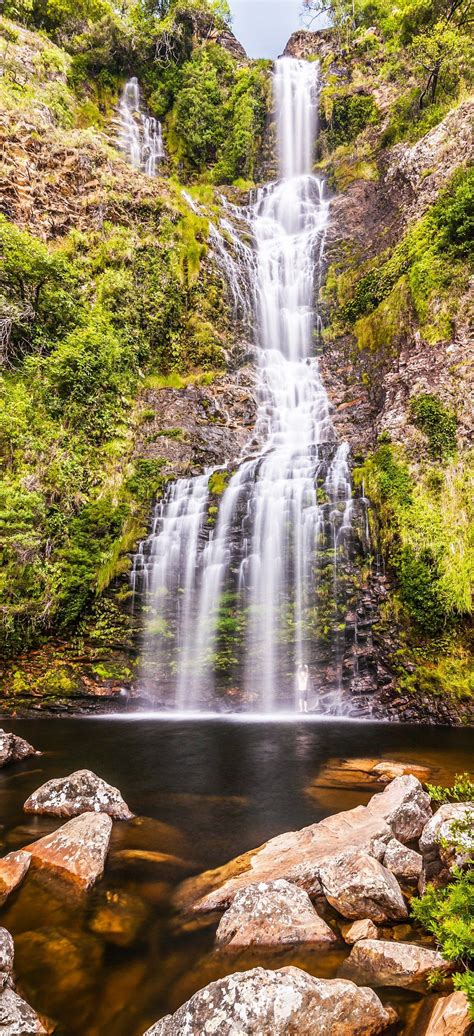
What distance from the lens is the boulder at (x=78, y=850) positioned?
13.2ft

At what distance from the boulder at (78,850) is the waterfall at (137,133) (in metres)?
Result: 27.6

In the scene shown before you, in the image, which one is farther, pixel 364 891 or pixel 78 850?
pixel 78 850

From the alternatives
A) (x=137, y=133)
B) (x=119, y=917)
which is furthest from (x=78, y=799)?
(x=137, y=133)

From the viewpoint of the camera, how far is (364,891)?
3.27 meters

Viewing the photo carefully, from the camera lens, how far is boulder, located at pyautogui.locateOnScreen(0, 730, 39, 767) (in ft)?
22.9

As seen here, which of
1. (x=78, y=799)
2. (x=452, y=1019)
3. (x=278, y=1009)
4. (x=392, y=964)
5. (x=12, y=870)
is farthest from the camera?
(x=78, y=799)

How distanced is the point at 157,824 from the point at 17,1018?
9.11ft

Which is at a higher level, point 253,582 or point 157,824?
point 253,582

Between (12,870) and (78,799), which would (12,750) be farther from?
(12,870)

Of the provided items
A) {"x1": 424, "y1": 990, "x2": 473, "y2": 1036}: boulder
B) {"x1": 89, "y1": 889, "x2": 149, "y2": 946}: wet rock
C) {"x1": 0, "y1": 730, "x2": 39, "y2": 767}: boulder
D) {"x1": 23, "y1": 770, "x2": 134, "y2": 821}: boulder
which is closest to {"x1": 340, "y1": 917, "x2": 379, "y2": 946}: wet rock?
{"x1": 424, "y1": 990, "x2": 473, "y2": 1036}: boulder

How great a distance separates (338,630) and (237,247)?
57.4 ft

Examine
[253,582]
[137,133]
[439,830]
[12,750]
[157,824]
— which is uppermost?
[137,133]

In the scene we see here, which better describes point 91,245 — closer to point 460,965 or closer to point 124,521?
point 124,521

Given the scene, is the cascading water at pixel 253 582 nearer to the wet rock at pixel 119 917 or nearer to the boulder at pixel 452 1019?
the wet rock at pixel 119 917
